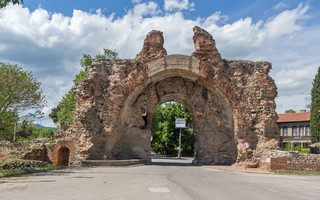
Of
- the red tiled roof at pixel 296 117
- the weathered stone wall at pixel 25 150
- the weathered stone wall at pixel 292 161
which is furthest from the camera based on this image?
the red tiled roof at pixel 296 117

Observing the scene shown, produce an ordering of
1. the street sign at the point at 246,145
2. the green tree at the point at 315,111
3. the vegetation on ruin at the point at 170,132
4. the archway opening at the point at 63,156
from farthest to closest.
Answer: the vegetation on ruin at the point at 170,132 → the green tree at the point at 315,111 → the archway opening at the point at 63,156 → the street sign at the point at 246,145

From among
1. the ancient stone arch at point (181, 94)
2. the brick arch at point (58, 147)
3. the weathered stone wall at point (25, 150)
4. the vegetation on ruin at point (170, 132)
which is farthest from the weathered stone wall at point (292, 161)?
the vegetation on ruin at point (170, 132)

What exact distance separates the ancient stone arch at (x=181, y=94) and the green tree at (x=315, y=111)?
67.8 ft

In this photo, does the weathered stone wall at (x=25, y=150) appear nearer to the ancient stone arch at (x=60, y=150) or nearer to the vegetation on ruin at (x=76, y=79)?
the ancient stone arch at (x=60, y=150)

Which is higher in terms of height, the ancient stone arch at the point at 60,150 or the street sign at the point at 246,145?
the street sign at the point at 246,145

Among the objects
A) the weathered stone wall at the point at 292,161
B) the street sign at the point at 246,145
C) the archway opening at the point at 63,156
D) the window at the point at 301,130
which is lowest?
the archway opening at the point at 63,156

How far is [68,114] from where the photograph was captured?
124 feet

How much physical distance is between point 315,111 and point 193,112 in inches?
912

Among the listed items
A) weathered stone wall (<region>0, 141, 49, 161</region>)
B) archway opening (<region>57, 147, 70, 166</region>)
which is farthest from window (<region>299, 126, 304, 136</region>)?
weathered stone wall (<region>0, 141, 49, 161</region>)

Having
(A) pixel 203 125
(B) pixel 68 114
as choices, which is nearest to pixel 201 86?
(A) pixel 203 125

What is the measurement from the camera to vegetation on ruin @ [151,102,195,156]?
46719 mm

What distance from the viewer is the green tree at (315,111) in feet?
118

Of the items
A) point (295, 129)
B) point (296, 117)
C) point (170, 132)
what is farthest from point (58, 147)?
point (296, 117)

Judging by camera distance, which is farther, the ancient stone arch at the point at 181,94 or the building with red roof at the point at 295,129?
the building with red roof at the point at 295,129
